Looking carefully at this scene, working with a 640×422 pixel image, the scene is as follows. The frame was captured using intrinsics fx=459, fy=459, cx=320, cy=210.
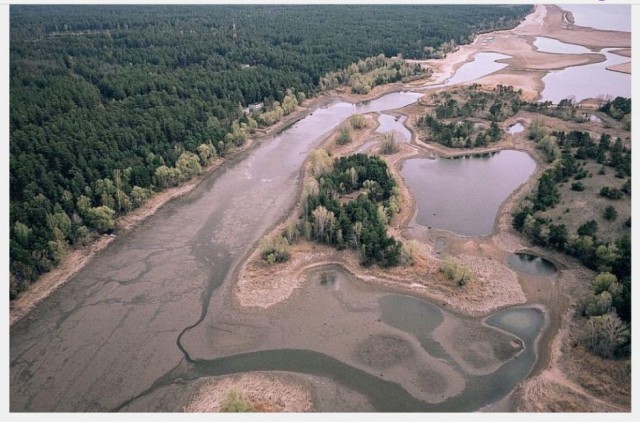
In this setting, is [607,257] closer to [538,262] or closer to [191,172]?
[538,262]

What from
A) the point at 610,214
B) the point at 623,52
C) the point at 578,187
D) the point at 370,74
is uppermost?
the point at 623,52

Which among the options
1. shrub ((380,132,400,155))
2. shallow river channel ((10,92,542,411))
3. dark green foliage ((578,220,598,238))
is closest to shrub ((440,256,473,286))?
shallow river channel ((10,92,542,411))

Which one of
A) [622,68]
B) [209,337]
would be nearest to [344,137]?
[209,337]

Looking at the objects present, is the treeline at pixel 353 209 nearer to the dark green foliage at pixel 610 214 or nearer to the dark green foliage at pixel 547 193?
the dark green foliage at pixel 547 193

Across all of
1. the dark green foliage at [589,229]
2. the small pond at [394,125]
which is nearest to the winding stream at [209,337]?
the dark green foliage at [589,229]

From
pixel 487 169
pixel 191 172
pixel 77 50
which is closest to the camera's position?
pixel 191 172

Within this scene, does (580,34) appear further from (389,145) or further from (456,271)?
A: (456,271)

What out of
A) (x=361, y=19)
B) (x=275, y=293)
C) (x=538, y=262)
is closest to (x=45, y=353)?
(x=275, y=293)
